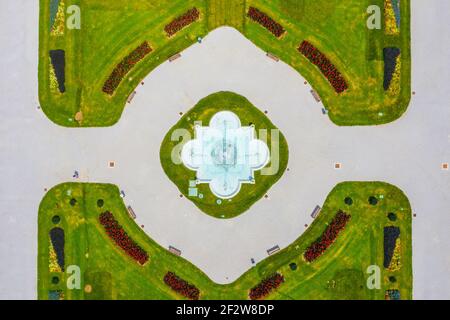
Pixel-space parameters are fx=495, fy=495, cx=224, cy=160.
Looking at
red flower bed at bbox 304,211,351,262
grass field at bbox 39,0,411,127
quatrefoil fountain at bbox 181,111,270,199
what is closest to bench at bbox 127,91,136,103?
grass field at bbox 39,0,411,127

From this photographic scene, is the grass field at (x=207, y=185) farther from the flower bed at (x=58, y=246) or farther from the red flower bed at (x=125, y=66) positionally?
the flower bed at (x=58, y=246)

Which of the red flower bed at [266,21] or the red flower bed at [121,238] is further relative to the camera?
the red flower bed at [266,21]

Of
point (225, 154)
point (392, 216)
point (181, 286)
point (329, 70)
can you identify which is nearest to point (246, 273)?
point (181, 286)

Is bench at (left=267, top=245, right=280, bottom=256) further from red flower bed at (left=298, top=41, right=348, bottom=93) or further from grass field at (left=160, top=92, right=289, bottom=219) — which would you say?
red flower bed at (left=298, top=41, right=348, bottom=93)

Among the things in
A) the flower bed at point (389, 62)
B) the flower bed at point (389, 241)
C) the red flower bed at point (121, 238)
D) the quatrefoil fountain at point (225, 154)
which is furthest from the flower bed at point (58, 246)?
the flower bed at point (389, 62)

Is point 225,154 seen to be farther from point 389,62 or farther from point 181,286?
point 389,62
